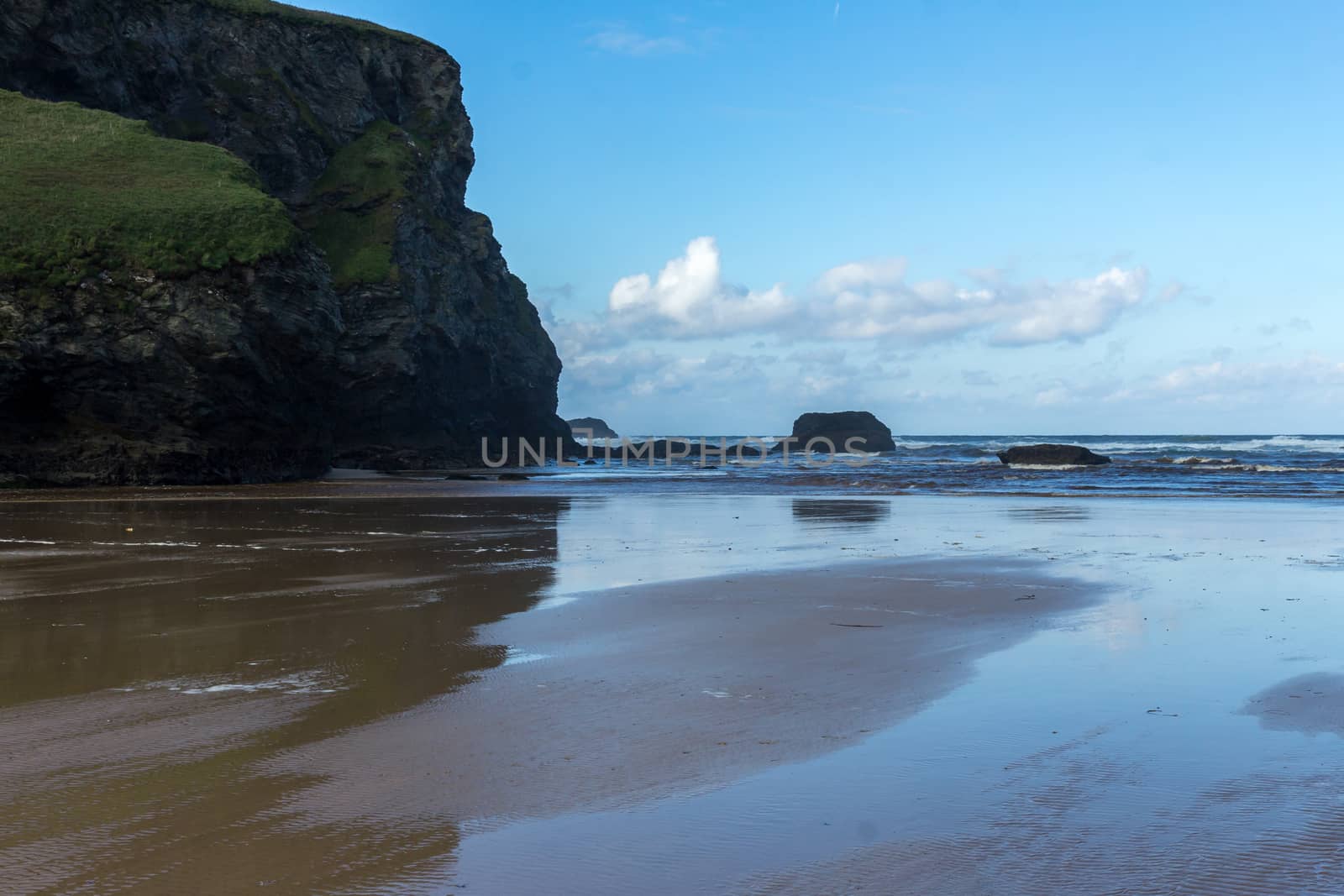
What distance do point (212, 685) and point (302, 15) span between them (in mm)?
49710

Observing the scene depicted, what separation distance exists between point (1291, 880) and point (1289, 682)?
9.70 ft

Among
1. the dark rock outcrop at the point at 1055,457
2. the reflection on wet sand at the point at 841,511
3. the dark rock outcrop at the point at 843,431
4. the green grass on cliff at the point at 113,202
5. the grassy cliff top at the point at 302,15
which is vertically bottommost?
the reflection on wet sand at the point at 841,511

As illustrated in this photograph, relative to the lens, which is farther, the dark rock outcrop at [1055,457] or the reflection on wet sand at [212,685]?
the dark rock outcrop at [1055,457]

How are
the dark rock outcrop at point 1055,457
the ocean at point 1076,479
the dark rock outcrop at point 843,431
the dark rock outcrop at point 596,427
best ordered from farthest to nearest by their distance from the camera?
the dark rock outcrop at point 596,427 → the dark rock outcrop at point 843,431 → the dark rock outcrop at point 1055,457 → the ocean at point 1076,479

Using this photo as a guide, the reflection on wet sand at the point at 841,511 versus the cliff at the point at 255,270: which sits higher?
the cliff at the point at 255,270

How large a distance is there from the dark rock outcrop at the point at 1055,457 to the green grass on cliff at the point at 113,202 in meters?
31.1

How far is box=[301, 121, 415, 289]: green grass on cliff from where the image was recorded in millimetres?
41500

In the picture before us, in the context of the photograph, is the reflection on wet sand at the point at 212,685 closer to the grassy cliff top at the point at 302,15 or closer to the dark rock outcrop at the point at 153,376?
the dark rock outcrop at the point at 153,376

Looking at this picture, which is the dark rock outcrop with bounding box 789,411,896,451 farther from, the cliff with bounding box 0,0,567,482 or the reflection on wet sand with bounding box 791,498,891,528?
the reflection on wet sand with bounding box 791,498,891,528

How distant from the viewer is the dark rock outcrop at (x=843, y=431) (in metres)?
86.6

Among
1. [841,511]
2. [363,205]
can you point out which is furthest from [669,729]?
[363,205]

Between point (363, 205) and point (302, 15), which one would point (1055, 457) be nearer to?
point (363, 205)

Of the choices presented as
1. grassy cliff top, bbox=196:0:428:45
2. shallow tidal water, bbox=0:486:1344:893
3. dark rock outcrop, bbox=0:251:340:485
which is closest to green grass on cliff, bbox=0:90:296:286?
dark rock outcrop, bbox=0:251:340:485

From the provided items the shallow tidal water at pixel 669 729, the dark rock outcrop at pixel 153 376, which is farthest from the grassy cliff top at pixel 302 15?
the shallow tidal water at pixel 669 729
